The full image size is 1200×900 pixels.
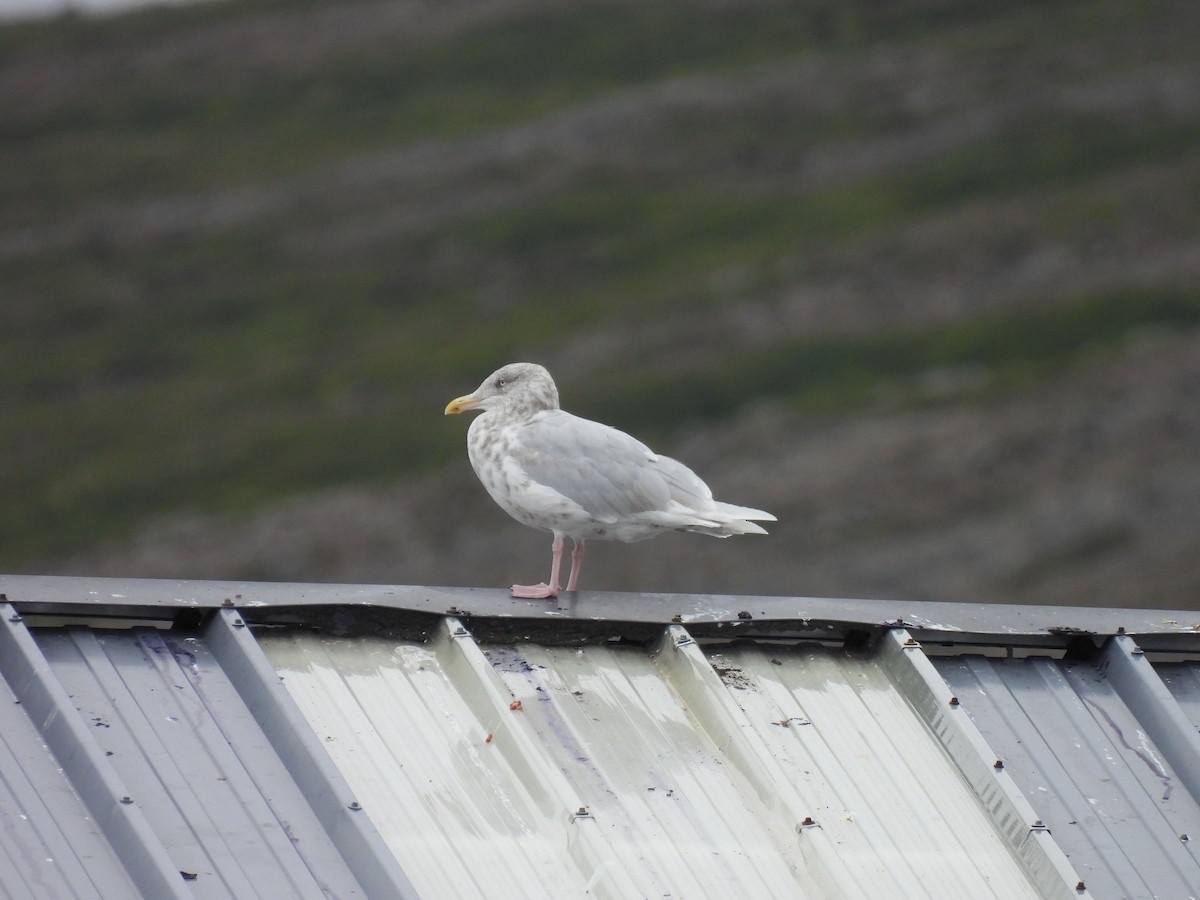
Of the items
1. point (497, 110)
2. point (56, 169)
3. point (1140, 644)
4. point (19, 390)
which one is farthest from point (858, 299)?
point (1140, 644)

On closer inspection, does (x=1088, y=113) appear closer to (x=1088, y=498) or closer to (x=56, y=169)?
(x=1088, y=498)

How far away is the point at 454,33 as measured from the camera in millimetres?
59375

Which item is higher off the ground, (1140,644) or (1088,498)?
(1088,498)

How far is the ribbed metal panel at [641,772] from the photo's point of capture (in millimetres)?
5637

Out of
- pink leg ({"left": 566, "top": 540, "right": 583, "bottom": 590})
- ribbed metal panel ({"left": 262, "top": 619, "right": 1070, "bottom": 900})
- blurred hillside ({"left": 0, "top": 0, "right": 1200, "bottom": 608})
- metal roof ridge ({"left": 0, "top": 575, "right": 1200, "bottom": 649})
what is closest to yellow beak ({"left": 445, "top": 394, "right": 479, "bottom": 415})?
pink leg ({"left": 566, "top": 540, "right": 583, "bottom": 590})

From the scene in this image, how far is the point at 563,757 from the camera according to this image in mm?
5996

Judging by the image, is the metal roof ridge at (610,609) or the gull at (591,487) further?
the gull at (591,487)

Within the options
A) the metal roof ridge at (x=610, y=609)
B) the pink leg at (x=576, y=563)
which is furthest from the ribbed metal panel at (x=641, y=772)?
the pink leg at (x=576, y=563)

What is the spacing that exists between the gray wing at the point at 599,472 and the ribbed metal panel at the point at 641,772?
2.07 ft

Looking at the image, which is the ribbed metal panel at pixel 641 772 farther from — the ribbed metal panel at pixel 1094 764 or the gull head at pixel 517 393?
the gull head at pixel 517 393

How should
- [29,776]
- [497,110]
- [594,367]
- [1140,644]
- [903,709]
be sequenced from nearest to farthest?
[29,776]
[903,709]
[1140,644]
[594,367]
[497,110]

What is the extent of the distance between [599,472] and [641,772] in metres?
1.38

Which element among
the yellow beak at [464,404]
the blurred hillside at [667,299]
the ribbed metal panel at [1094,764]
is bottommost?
the ribbed metal panel at [1094,764]

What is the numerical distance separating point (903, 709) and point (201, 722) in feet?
8.05
